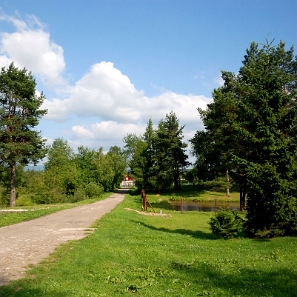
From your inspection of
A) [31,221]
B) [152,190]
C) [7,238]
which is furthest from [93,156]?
[7,238]

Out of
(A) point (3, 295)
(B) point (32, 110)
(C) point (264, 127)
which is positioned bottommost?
(A) point (3, 295)

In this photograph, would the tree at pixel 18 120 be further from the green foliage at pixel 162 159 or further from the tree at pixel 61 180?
the green foliage at pixel 162 159

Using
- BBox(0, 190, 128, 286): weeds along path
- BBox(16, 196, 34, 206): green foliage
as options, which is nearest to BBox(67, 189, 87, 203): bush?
BBox(16, 196, 34, 206): green foliage

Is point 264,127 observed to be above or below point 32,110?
below

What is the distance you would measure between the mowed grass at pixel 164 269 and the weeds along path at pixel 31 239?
0.50 m

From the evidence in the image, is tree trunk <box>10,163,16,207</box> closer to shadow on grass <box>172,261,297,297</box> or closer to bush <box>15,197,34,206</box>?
bush <box>15,197,34,206</box>

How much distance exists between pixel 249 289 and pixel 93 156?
187 feet

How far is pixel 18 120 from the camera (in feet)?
112

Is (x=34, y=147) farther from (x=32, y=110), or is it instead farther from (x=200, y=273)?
(x=200, y=273)

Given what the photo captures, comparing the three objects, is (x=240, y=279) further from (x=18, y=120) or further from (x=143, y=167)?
(x=143, y=167)

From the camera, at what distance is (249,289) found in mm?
6531

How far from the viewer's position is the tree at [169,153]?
181 ft

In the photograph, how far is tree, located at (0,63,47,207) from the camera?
110 ft

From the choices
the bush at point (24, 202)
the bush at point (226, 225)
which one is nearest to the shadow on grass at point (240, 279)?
the bush at point (226, 225)
